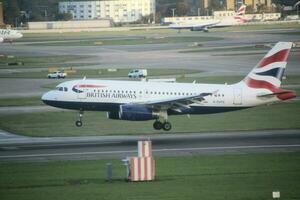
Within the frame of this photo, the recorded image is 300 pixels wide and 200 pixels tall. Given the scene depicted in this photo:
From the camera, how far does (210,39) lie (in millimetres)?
175875

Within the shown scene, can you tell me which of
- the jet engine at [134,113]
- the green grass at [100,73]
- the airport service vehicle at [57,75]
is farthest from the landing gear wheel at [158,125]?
the airport service vehicle at [57,75]

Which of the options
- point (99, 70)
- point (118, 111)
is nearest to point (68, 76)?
point (99, 70)

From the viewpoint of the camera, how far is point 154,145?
4788 centimetres

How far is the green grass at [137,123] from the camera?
54.0 metres

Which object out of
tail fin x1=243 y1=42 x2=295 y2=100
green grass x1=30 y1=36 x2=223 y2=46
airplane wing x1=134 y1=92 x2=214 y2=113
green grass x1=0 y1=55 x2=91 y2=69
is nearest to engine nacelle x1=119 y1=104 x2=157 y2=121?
airplane wing x1=134 y1=92 x2=214 y2=113

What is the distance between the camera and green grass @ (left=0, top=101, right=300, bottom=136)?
177 ft

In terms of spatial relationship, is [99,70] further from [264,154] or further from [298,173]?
[298,173]

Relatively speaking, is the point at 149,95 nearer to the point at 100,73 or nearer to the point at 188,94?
the point at 188,94

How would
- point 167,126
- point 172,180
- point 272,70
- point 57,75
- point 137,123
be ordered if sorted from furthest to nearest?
point 57,75
point 137,123
point 272,70
point 167,126
point 172,180

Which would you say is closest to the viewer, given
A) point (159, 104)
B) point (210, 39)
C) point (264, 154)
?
point (264, 154)

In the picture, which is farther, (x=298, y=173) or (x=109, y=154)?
(x=109, y=154)

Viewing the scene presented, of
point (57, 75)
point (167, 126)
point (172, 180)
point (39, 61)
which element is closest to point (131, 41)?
point (39, 61)

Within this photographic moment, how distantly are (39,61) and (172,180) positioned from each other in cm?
9361

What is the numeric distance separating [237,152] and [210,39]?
133m
